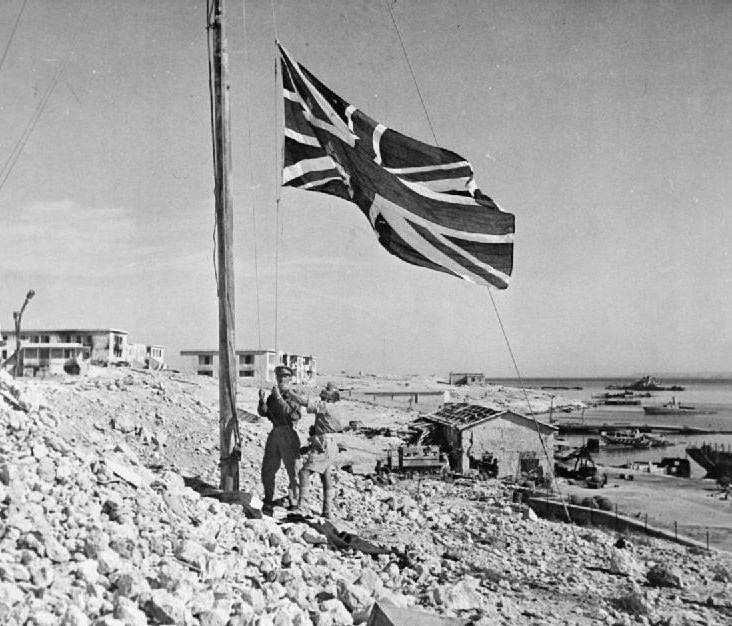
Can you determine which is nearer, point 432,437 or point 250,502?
point 250,502

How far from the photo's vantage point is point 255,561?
5.00 m

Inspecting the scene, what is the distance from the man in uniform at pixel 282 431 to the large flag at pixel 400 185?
6.68 ft

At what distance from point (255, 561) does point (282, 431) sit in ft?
9.19

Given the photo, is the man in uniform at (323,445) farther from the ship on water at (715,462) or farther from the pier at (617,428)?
the pier at (617,428)

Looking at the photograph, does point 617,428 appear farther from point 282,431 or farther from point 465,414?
point 282,431

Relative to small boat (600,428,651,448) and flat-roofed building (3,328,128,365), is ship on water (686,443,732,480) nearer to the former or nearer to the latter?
small boat (600,428,651,448)

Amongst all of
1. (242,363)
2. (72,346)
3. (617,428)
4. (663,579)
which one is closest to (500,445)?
(663,579)

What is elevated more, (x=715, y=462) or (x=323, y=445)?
(x=323, y=445)

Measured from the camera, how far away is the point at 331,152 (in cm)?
742

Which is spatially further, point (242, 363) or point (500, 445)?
point (242, 363)

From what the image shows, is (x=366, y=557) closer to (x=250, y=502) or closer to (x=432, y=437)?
(x=250, y=502)

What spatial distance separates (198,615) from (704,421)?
310 feet

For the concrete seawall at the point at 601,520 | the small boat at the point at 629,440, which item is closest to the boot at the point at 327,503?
the concrete seawall at the point at 601,520

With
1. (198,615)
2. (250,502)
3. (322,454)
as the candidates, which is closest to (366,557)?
(250,502)
